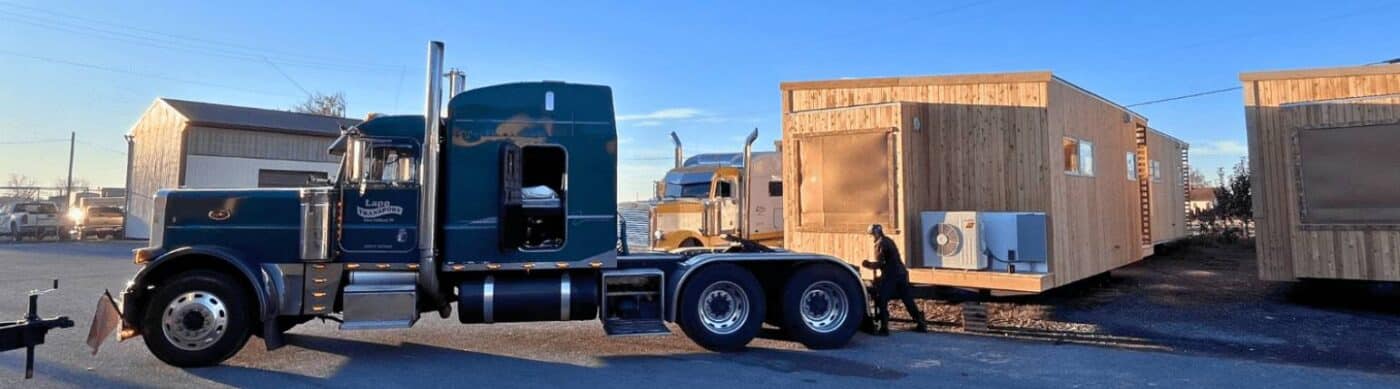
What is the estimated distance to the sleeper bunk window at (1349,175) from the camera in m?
9.82

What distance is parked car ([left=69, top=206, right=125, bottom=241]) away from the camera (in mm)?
33688

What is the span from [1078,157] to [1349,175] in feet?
10.9

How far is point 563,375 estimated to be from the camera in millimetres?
6672

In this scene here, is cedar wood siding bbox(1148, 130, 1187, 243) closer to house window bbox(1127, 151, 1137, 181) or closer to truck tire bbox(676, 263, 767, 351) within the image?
house window bbox(1127, 151, 1137, 181)

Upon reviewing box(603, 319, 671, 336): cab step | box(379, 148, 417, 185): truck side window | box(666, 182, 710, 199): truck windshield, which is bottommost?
box(603, 319, 671, 336): cab step

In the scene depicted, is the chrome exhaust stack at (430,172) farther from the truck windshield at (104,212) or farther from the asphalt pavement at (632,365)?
the truck windshield at (104,212)

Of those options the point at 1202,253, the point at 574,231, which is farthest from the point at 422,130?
the point at 1202,253

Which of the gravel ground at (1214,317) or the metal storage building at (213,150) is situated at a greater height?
the metal storage building at (213,150)

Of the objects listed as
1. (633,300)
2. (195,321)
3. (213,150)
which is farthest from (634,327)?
(213,150)

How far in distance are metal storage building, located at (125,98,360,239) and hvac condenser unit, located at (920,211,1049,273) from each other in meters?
27.8

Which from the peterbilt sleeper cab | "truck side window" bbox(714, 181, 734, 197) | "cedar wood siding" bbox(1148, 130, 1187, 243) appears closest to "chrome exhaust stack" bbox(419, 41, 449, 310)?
the peterbilt sleeper cab

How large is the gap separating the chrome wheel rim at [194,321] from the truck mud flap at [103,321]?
1.42 ft

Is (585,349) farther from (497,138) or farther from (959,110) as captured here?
(959,110)

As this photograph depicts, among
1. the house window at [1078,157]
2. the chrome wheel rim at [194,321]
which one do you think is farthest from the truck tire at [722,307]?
the house window at [1078,157]
